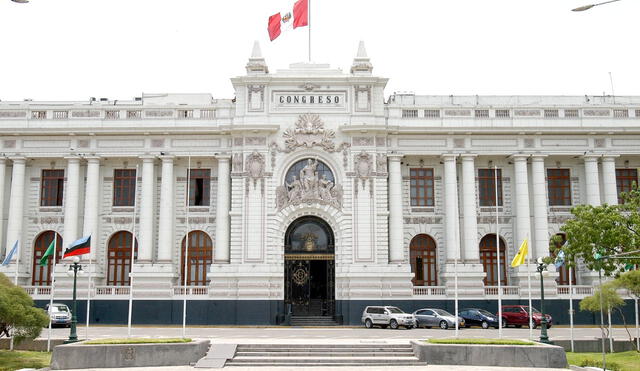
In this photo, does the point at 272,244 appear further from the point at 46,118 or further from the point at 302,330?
the point at 46,118

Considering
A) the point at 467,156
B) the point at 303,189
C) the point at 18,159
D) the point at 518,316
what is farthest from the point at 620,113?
the point at 18,159

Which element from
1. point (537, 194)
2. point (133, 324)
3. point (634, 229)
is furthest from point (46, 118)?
point (634, 229)

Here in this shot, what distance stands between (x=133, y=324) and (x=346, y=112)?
2128 centimetres

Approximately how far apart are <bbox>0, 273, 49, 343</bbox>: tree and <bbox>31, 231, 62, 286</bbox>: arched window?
21670mm

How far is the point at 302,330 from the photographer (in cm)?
4488

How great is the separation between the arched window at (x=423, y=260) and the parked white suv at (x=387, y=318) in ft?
19.3

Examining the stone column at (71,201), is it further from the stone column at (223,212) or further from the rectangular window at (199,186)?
the stone column at (223,212)

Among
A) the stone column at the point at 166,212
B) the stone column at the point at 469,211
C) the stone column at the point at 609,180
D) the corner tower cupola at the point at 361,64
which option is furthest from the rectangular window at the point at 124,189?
the stone column at the point at 609,180

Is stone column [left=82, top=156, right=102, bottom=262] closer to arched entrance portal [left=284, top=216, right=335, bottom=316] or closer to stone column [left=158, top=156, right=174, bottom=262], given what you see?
stone column [left=158, top=156, right=174, bottom=262]

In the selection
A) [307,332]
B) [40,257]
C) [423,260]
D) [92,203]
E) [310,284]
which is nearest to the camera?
[307,332]

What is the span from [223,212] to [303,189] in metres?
6.06

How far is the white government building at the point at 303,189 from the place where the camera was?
50062 mm

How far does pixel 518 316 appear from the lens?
46188mm

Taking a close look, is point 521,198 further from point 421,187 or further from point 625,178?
point 625,178
